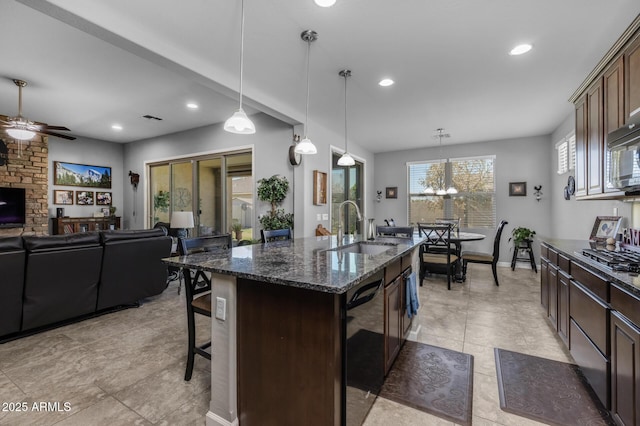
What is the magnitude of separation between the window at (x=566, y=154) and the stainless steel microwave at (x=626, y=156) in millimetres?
2543

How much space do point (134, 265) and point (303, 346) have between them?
114 inches

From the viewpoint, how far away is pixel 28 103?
14.4 feet

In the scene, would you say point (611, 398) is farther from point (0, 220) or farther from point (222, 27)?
point (0, 220)

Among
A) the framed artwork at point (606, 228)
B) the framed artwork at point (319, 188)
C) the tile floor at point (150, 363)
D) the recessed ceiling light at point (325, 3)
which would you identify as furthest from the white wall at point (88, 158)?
the framed artwork at point (606, 228)

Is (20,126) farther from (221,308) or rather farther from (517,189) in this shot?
(517,189)

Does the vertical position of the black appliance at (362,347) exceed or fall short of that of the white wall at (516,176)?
it falls short

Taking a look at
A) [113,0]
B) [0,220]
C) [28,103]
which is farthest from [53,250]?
[0,220]

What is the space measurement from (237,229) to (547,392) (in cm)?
491

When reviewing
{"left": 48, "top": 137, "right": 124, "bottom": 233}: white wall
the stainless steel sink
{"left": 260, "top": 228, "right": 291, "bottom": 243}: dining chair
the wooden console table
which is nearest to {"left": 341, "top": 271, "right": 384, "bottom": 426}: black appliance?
the stainless steel sink

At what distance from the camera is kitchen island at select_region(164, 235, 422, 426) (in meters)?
1.29

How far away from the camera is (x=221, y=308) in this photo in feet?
5.20

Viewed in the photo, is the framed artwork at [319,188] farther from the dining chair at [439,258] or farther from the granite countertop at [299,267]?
the granite countertop at [299,267]

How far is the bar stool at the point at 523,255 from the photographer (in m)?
5.59

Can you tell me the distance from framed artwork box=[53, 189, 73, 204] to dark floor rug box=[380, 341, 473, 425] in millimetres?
7710
